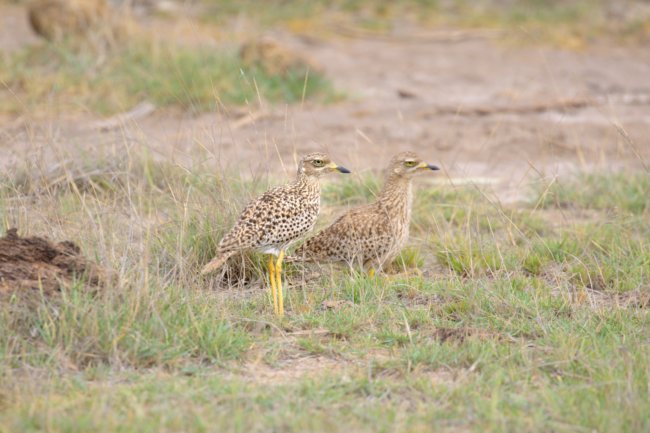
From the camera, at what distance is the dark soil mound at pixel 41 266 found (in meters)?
5.16

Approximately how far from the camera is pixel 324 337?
5.46m

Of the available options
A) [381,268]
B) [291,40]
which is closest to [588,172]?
[381,268]

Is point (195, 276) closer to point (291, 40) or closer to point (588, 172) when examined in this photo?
point (588, 172)

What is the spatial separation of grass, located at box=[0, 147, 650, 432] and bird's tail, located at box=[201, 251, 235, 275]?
0.12 meters

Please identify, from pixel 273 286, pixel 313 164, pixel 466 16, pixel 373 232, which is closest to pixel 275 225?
pixel 273 286

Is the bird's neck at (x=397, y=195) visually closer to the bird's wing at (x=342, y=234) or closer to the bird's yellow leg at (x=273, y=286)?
the bird's wing at (x=342, y=234)

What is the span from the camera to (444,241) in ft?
22.8

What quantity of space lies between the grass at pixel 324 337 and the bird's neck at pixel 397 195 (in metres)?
0.37

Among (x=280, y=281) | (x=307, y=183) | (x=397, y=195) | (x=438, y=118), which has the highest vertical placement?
(x=307, y=183)

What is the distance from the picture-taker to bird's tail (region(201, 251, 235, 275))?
5910 millimetres

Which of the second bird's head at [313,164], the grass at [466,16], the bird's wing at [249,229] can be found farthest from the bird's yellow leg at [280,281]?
the grass at [466,16]

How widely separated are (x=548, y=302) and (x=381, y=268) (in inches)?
44.9

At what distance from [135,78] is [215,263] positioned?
18.8 feet

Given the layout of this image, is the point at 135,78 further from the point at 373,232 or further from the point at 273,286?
the point at 273,286
